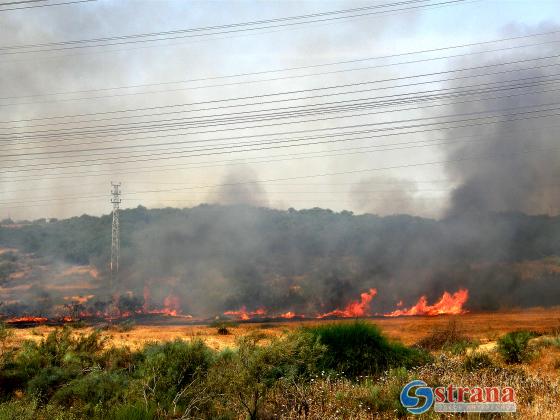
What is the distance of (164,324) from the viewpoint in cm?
4319

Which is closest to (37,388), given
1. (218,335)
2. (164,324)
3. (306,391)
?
(306,391)

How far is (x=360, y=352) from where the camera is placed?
1766 cm

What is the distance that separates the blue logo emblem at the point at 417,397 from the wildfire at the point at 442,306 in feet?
104

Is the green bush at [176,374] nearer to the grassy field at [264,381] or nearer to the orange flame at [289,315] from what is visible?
the grassy field at [264,381]

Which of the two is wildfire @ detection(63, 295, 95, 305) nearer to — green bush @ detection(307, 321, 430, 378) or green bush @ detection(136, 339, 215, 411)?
green bush @ detection(136, 339, 215, 411)

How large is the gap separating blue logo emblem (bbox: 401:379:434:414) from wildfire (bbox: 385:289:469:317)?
104 ft

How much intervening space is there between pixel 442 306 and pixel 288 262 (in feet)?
84.0

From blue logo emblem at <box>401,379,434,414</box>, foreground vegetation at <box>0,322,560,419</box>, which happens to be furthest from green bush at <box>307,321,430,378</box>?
blue logo emblem at <box>401,379,434,414</box>

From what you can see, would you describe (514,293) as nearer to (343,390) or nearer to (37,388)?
(343,390)

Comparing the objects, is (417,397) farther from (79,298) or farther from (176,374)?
(79,298)

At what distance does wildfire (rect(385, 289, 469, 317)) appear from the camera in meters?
43.9

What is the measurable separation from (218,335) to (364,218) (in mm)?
63443

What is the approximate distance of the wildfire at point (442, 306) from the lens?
4394 cm

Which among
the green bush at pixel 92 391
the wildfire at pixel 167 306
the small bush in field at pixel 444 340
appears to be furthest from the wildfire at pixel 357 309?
the green bush at pixel 92 391
